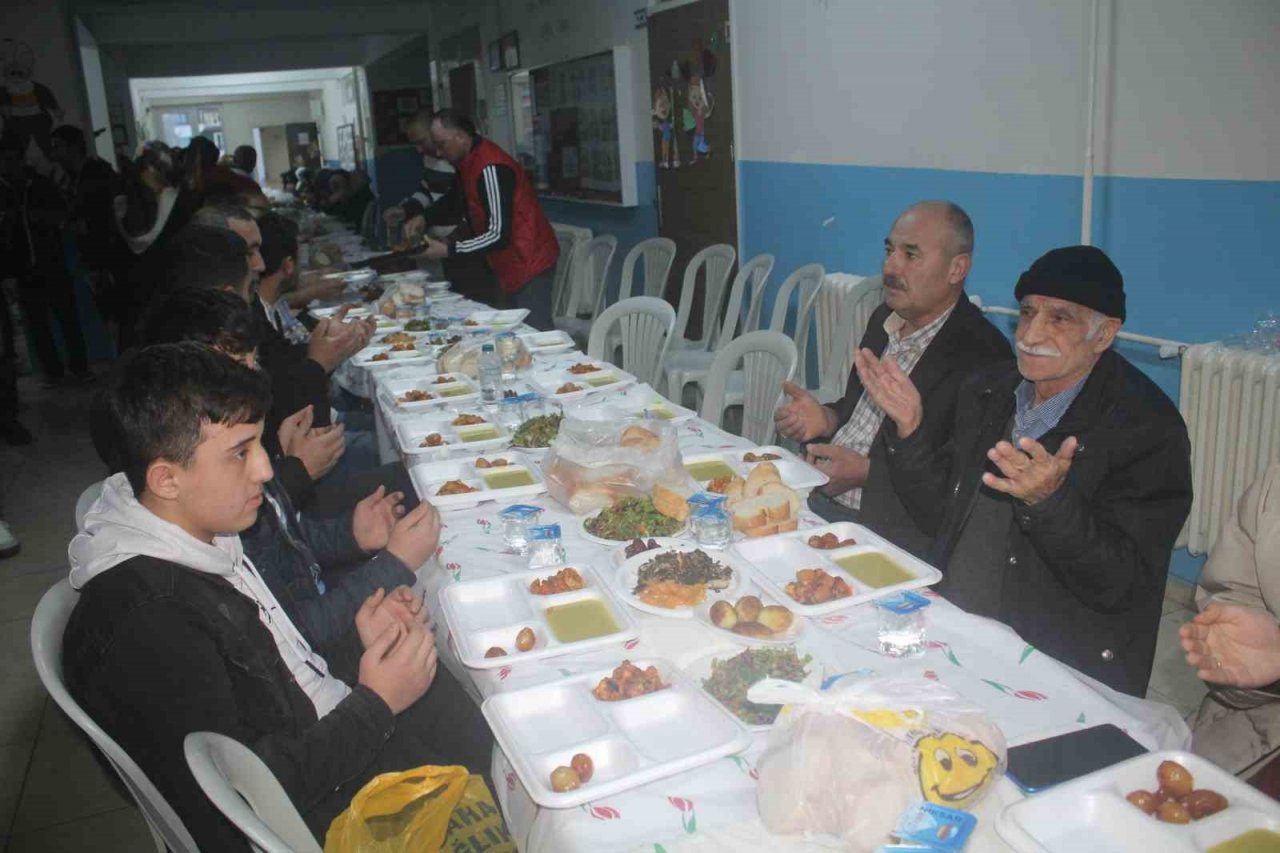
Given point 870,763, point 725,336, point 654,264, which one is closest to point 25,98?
point 654,264

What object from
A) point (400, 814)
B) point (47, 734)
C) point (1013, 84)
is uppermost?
point (1013, 84)

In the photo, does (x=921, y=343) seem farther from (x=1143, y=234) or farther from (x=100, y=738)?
(x=100, y=738)

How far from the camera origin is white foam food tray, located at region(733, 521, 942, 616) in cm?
170

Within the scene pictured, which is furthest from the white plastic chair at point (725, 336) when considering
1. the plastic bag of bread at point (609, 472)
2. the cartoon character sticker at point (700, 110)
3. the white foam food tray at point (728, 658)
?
the white foam food tray at point (728, 658)

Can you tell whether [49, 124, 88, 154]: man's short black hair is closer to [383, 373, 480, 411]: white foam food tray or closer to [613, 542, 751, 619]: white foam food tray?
[383, 373, 480, 411]: white foam food tray

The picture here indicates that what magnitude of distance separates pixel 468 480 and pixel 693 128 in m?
3.92

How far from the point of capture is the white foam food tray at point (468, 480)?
89.7 inches

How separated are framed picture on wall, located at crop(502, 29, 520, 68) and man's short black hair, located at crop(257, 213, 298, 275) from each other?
5.39 metres

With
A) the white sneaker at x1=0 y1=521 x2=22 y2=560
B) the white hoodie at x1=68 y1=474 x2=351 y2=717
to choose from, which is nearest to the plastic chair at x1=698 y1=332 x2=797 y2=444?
the white hoodie at x1=68 y1=474 x2=351 y2=717

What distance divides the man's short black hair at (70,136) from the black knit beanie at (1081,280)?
732cm

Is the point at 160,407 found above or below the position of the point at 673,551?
above

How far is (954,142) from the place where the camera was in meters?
3.81

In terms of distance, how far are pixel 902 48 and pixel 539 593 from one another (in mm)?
3133

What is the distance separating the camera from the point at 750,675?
4.76 feet
